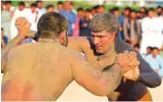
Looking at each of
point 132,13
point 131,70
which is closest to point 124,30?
point 132,13

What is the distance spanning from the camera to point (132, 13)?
10.3 meters

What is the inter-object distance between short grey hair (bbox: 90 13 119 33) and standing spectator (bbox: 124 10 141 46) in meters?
6.12

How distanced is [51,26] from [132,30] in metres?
7.32

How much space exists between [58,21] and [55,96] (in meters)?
0.45

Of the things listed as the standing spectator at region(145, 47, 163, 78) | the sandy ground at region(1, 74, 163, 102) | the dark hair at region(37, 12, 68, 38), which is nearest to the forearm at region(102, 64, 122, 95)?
the dark hair at region(37, 12, 68, 38)

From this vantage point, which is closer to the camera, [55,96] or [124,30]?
[55,96]

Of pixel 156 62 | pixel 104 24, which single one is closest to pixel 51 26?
pixel 104 24

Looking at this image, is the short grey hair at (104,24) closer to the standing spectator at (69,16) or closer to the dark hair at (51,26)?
the dark hair at (51,26)

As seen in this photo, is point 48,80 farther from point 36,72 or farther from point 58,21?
point 58,21

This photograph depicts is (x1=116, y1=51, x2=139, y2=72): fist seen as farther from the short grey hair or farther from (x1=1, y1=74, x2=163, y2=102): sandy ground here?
(x1=1, y1=74, x2=163, y2=102): sandy ground

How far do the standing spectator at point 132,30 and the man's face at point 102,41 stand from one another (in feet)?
19.9

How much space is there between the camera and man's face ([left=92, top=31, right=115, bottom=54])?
13.2 feet

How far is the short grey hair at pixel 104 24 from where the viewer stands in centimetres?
402

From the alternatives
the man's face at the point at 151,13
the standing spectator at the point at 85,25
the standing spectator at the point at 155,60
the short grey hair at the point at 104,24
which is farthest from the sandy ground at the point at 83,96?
the man's face at the point at 151,13
